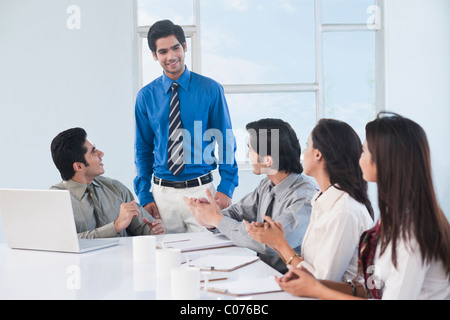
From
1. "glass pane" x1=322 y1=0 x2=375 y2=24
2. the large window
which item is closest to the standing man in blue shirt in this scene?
the large window

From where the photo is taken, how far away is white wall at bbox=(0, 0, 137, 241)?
484 centimetres

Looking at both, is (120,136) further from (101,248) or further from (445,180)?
(445,180)

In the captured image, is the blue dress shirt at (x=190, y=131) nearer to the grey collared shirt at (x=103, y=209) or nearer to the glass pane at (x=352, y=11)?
the grey collared shirt at (x=103, y=209)

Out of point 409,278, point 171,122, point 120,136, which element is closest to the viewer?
point 409,278

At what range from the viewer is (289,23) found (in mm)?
5066

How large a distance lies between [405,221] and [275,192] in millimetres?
1204

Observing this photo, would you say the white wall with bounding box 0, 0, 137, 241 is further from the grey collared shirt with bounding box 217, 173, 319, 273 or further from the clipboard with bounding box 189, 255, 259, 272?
the clipboard with bounding box 189, 255, 259, 272

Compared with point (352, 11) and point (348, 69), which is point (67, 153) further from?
point (352, 11)

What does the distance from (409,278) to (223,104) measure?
212 cm

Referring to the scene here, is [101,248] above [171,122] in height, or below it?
below

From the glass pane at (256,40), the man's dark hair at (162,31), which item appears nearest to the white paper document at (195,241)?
the man's dark hair at (162,31)

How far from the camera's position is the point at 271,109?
514cm

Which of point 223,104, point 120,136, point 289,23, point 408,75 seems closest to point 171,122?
point 223,104

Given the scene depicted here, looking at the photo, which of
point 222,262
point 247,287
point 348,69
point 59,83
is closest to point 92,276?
point 222,262
